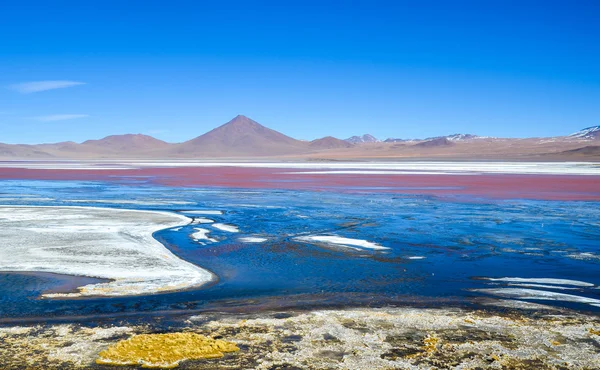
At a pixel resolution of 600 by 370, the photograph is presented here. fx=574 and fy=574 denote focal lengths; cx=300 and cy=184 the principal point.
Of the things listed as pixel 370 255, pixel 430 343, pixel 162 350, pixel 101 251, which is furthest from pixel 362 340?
pixel 101 251

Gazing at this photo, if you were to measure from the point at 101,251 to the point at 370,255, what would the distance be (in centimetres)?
432

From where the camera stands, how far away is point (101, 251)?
923cm

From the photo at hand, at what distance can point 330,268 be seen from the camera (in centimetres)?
821

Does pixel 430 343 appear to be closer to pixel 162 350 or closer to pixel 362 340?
pixel 362 340

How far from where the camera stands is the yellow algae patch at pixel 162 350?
4.62 meters

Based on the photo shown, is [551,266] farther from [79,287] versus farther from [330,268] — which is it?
[79,287]

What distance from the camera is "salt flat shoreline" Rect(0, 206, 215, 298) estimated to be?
725 cm

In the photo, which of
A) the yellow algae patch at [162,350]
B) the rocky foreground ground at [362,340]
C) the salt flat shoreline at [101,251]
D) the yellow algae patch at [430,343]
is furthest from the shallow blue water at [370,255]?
the yellow algae patch at [430,343]

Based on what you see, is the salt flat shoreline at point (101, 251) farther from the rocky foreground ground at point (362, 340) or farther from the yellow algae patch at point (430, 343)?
the yellow algae patch at point (430, 343)

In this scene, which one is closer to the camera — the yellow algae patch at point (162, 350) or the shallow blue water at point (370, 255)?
the yellow algae patch at point (162, 350)

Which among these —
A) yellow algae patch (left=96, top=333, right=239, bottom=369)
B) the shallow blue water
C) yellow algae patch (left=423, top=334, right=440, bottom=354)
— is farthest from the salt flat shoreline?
yellow algae patch (left=423, top=334, right=440, bottom=354)

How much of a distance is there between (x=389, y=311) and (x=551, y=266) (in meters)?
3.49

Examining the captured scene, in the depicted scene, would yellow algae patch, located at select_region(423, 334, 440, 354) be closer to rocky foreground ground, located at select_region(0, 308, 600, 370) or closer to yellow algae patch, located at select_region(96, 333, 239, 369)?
rocky foreground ground, located at select_region(0, 308, 600, 370)

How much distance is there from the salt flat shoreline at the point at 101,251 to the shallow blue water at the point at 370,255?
372 millimetres
